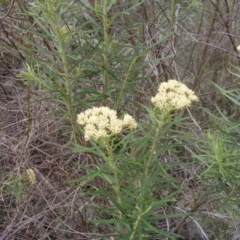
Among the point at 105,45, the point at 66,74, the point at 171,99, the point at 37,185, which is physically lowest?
the point at 37,185

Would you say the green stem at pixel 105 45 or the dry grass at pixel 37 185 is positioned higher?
the green stem at pixel 105 45

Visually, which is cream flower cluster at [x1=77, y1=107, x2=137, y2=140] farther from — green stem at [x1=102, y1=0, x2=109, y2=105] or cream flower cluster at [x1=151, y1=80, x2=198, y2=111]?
green stem at [x1=102, y1=0, x2=109, y2=105]

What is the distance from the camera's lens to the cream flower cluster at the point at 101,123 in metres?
1.52

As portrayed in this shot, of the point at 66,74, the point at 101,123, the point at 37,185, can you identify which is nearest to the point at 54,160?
the point at 37,185

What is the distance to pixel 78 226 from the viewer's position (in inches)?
106

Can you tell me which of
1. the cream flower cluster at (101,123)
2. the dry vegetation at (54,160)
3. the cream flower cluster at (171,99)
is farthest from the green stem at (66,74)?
the cream flower cluster at (171,99)

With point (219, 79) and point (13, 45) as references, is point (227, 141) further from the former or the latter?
point (219, 79)

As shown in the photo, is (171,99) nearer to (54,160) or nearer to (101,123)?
(101,123)

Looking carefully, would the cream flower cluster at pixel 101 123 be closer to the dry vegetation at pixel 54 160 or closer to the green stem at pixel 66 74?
the green stem at pixel 66 74

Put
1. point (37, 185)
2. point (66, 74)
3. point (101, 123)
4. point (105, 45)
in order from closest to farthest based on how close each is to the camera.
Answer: point (101, 123), point (66, 74), point (105, 45), point (37, 185)

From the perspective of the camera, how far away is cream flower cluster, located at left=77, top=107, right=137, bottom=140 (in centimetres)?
152

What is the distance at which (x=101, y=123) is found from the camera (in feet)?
5.02

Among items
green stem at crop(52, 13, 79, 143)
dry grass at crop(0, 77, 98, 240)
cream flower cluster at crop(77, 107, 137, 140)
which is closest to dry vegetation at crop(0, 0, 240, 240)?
dry grass at crop(0, 77, 98, 240)

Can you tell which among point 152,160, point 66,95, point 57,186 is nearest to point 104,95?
point 66,95
